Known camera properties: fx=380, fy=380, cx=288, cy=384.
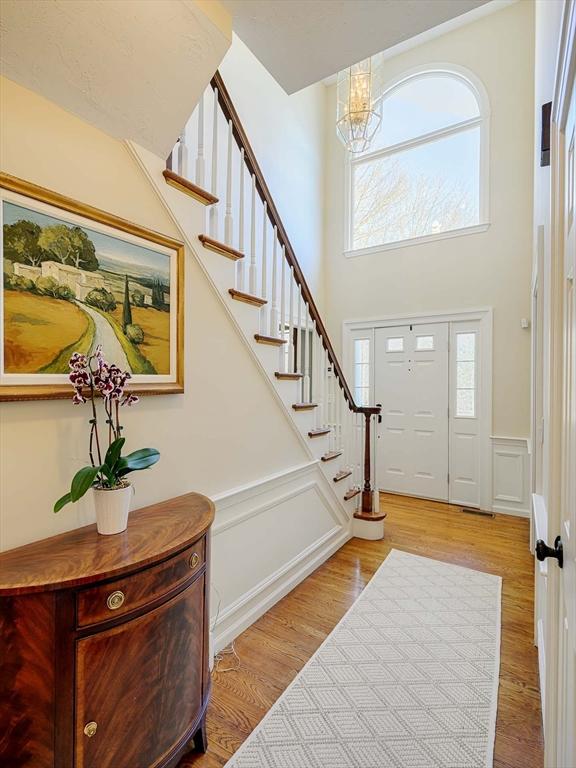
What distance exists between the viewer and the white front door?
4508mm

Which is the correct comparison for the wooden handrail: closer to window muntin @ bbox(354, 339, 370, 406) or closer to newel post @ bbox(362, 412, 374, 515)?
newel post @ bbox(362, 412, 374, 515)

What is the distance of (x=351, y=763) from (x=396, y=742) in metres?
0.20

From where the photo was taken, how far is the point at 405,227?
492 centimetres

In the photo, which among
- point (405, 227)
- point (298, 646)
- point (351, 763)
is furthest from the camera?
point (405, 227)

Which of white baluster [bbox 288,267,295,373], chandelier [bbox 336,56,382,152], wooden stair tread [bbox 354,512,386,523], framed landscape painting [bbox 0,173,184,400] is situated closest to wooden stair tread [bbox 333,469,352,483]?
wooden stair tread [bbox 354,512,386,523]

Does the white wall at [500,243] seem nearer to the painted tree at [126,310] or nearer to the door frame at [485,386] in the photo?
the door frame at [485,386]

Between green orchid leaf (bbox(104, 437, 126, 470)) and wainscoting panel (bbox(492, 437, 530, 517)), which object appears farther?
wainscoting panel (bbox(492, 437, 530, 517))

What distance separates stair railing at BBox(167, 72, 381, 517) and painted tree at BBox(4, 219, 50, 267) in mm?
715

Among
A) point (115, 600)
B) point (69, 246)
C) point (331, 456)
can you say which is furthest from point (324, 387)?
point (115, 600)

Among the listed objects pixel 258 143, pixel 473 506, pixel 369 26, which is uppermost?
pixel 258 143

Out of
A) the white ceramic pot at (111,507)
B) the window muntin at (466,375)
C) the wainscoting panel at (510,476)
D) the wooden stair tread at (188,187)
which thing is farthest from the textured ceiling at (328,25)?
the wainscoting panel at (510,476)

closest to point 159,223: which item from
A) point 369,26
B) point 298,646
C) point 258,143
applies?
point 369,26

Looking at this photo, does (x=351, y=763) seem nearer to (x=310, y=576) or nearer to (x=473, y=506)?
(x=310, y=576)

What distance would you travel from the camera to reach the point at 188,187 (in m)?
1.73
